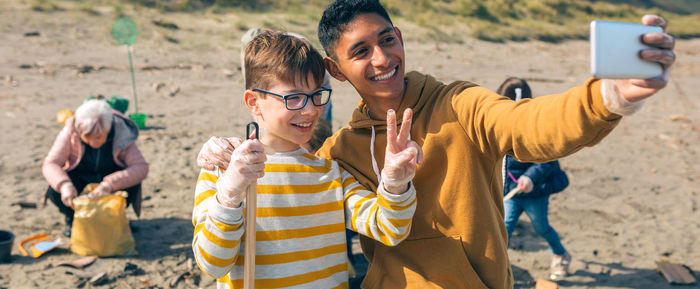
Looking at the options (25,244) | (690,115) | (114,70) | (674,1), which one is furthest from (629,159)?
(674,1)

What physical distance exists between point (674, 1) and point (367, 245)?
61.4 m

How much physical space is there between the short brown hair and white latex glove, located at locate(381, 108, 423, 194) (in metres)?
0.42

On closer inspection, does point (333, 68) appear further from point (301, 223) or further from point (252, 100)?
point (301, 223)

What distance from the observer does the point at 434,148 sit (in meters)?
1.98

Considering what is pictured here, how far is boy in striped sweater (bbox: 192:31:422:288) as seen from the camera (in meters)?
1.92

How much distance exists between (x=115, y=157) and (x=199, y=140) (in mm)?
3242

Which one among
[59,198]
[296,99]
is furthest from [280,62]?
[59,198]

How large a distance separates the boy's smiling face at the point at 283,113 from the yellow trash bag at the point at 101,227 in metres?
3.09

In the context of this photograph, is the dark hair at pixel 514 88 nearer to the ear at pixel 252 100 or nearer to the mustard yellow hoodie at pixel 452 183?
the mustard yellow hoodie at pixel 452 183

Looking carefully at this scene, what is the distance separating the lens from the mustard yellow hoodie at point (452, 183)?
188cm

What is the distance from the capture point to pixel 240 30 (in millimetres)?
15672

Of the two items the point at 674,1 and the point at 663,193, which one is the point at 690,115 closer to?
the point at 663,193

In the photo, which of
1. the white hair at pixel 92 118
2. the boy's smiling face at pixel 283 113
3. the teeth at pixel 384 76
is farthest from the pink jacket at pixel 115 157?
the teeth at pixel 384 76

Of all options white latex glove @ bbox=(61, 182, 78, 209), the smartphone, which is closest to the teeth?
the smartphone
